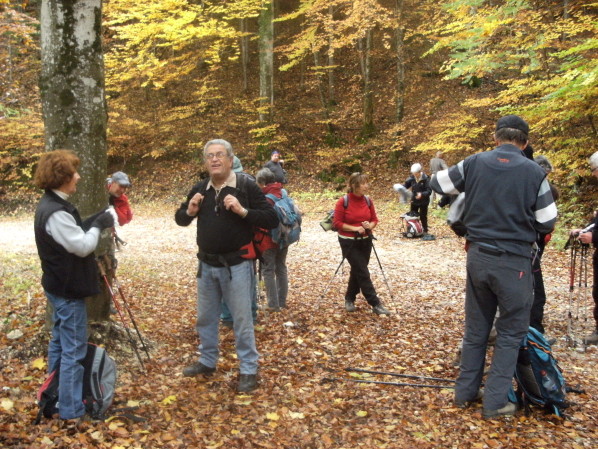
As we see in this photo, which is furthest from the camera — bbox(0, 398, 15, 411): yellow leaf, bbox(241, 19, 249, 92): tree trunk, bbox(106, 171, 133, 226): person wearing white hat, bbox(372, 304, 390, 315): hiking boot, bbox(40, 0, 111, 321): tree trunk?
bbox(241, 19, 249, 92): tree trunk

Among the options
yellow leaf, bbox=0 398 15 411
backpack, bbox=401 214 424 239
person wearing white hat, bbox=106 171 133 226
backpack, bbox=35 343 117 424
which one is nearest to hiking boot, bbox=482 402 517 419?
backpack, bbox=35 343 117 424

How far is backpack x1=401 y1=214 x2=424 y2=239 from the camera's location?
12.9 metres

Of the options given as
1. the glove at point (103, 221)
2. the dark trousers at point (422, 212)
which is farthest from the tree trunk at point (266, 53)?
the glove at point (103, 221)

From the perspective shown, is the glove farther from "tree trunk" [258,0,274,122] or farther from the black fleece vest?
"tree trunk" [258,0,274,122]

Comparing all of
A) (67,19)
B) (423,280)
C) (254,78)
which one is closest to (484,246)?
(67,19)

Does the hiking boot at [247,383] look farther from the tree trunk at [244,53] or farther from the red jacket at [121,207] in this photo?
the tree trunk at [244,53]

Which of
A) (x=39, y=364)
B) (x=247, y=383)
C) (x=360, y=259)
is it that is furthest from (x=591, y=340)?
(x=39, y=364)

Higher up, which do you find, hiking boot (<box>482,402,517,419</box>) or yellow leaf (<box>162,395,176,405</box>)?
yellow leaf (<box>162,395,176,405</box>)

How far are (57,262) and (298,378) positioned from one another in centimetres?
239

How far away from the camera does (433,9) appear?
775 inches

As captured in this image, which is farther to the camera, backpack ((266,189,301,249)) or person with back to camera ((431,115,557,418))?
backpack ((266,189,301,249))

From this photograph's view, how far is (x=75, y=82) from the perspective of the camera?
4.24 meters

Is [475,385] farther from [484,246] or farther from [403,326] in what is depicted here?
[403,326]

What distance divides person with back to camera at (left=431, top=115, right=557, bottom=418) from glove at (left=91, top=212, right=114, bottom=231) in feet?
8.39
